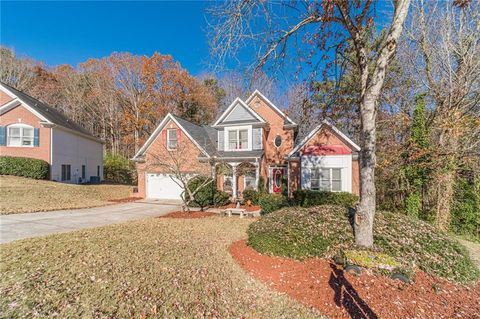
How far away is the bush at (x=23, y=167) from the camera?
55.8 ft

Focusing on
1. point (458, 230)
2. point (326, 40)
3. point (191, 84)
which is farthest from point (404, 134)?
point (191, 84)

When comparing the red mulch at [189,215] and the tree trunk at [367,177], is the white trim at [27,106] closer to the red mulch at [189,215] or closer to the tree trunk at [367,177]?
the red mulch at [189,215]

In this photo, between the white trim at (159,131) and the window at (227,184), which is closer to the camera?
the white trim at (159,131)

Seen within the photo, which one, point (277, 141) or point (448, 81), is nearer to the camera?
point (448, 81)

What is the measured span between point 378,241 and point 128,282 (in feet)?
18.8

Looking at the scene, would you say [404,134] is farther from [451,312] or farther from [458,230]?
[451,312]

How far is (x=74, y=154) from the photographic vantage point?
22719 millimetres

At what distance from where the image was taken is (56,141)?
65.5 feet

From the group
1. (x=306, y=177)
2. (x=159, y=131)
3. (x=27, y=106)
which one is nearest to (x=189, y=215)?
(x=306, y=177)

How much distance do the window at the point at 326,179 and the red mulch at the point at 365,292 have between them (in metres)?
9.97

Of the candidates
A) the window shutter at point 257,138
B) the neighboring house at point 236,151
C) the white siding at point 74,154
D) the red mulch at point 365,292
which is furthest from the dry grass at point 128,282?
the white siding at point 74,154

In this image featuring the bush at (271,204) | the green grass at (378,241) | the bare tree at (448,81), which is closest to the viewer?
the green grass at (378,241)

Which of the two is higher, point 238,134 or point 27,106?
point 27,106

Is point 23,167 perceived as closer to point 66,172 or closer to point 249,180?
Result: point 66,172
